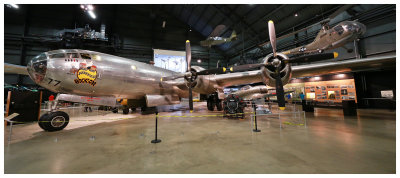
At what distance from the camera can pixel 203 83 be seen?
7980mm

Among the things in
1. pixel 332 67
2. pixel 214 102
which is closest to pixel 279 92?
pixel 332 67

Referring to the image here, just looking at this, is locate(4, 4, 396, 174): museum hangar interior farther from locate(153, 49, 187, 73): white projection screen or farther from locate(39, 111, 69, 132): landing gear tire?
locate(153, 49, 187, 73): white projection screen

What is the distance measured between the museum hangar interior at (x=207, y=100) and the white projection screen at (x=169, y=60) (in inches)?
5.7

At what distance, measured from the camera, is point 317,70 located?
6762mm

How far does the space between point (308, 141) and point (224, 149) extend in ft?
7.48

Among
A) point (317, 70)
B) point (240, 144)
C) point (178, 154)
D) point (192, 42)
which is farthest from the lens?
point (192, 42)

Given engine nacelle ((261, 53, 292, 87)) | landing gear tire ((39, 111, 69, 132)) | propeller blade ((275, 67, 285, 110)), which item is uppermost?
engine nacelle ((261, 53, 292, 87))

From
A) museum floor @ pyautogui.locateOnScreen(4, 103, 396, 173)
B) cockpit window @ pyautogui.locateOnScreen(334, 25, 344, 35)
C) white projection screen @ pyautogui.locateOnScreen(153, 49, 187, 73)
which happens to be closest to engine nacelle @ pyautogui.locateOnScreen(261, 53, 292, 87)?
museum floor @ pyautogui.locateOnScreen(4, 103, 396, 173)

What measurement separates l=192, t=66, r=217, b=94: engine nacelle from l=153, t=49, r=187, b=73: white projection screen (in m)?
11.9

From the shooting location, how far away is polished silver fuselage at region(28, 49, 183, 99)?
4.92 m

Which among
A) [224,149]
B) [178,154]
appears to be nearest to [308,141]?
[224,149]

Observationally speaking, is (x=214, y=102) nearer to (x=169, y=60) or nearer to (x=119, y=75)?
(x=119, y=75)

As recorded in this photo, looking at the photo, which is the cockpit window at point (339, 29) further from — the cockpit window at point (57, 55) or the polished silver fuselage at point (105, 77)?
the cockpit window at point (57, 55)

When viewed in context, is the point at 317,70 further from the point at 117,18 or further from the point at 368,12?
the point at 117,18
